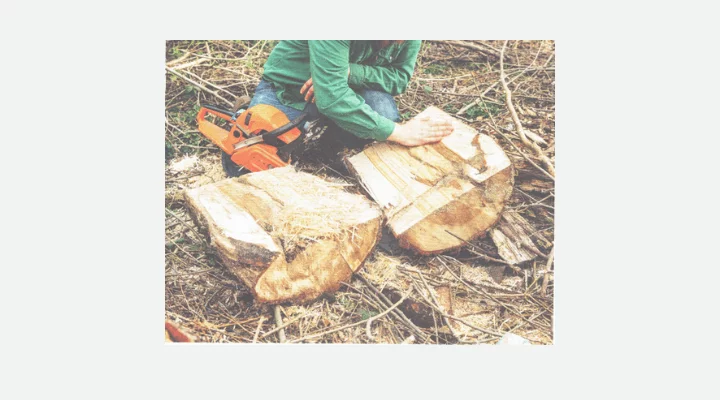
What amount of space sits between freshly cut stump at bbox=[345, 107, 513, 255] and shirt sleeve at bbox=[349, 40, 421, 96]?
0.39m

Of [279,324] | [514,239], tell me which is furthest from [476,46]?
[279,324]

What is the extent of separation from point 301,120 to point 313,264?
662 millimetres

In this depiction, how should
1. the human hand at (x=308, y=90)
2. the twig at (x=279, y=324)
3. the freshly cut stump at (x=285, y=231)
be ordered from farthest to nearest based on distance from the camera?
1. the human hand at (x=308, y=90)
2. the twig at (x=279, y=324)
3. the freshly cut stump at (x=285, y=231)

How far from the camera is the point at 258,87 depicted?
2711mm

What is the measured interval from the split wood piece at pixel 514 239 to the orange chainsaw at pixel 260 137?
95 centimetres

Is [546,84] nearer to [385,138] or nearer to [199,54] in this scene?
[385,138]

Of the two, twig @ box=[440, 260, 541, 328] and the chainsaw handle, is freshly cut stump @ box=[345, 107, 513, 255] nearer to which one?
twig @ box=[440, 260, 541, 328]

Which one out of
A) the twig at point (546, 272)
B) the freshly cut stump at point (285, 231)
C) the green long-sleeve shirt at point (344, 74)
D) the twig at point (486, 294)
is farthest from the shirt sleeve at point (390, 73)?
the twig at point (546, 272)

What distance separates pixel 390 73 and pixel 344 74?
A: 38cm

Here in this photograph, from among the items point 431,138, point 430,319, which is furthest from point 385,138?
point 430,319

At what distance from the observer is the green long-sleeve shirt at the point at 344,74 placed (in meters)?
2.33

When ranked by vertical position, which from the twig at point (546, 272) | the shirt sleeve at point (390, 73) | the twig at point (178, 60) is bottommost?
the twig at point (546, 272)

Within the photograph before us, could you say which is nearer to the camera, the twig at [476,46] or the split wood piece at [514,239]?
the split wood piece at [514,239]

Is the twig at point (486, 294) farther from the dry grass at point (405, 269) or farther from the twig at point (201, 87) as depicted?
the twig at point (201, 87)
